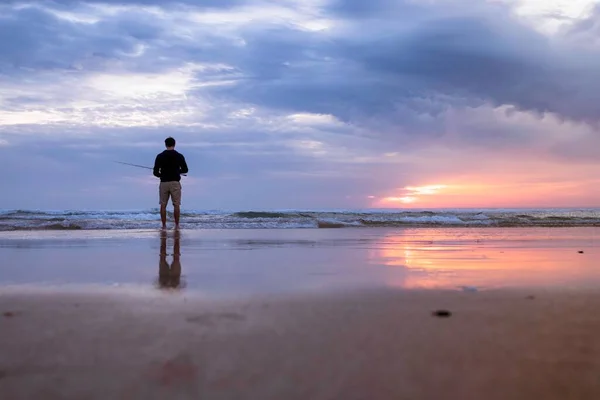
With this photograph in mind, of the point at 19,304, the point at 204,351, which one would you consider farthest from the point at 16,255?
the point at 204,351

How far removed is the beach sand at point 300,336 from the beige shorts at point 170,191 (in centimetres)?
687

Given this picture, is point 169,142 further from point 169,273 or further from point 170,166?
point 169,273

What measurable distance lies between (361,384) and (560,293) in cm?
170

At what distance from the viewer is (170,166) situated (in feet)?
33.0

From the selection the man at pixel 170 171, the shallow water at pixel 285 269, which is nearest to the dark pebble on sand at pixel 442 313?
the shallow water at pixel 285 269

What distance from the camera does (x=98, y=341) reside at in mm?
1654

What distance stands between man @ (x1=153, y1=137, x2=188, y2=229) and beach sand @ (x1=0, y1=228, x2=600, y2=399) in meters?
6.86

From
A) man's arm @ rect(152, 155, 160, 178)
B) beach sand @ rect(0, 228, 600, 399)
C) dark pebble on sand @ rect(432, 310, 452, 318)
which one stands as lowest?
beach sand @ rect(0, 228, 600, 399)

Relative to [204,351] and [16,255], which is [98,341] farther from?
[16,255]

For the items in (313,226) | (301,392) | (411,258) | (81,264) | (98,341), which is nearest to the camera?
(301,392)

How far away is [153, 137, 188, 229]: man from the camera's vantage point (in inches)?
394

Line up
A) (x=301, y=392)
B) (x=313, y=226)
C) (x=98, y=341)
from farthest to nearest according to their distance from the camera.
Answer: (x=313, y=226) < (x=98, y=341) < (x=301, y=392)

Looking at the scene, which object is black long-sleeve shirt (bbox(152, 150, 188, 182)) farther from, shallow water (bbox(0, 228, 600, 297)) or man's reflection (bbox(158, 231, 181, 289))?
man's reflection (bbox(158, 231, 181, 289))

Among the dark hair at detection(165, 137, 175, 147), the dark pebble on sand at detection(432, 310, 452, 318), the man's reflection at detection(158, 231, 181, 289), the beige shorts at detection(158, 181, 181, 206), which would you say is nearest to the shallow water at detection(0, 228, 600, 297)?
the man's reflection at detection(158, 231, 181, 289)
